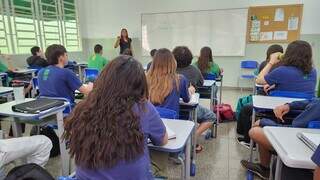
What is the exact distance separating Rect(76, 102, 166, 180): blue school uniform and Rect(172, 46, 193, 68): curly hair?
1588mm

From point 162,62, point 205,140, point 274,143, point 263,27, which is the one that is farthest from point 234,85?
point 274,143

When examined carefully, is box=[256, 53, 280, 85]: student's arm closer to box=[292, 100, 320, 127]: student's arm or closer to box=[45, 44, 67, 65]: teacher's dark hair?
box=[292, 100, 320, 127]: student's arm

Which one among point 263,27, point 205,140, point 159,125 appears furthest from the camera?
point 263,27

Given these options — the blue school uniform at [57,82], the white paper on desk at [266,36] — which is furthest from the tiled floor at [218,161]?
the white paper on desk at [266,36]

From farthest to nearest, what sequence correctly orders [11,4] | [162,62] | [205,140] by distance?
1. [11,4]
2. [205,140]
3. [162,62]

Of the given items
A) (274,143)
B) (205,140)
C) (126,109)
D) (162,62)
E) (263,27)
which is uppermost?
(263,27)

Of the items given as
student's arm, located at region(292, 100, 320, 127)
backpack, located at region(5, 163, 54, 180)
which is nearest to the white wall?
student's arm, located at region(292, 100, 320, 127)

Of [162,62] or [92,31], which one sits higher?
[92,31]

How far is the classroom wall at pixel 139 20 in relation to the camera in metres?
5.77

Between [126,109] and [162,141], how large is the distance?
1.14 feet

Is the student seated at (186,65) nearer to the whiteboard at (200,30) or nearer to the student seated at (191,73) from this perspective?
the student seated at (191,73)

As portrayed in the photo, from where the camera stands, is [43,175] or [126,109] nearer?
[126,109]

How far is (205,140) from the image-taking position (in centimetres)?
319

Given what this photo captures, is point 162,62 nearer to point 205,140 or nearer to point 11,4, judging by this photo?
point 205,140
